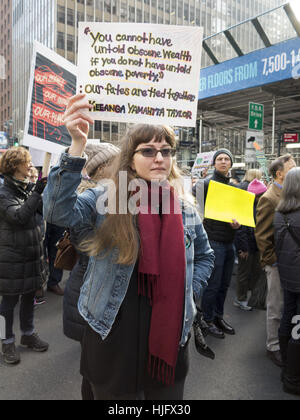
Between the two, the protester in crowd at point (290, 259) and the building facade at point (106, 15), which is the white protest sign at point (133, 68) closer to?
the protester in crowd at point (290, 259)

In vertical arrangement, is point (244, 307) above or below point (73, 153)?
below

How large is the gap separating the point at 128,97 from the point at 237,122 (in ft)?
48.5

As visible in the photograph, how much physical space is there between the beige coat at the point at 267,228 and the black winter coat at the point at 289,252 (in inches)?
9.5

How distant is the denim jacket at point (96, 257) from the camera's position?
1334mm

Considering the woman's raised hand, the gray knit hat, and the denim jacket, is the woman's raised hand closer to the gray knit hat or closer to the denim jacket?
the denim jacket

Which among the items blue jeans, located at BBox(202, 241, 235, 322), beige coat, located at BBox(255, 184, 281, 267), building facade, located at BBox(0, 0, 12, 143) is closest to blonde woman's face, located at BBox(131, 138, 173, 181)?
beige coat, located at BBox(255, 184, 281, 267)

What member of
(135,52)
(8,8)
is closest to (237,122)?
(135,52)

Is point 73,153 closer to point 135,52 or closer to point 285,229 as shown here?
point 135,52

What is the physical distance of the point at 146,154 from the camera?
154 centimetres

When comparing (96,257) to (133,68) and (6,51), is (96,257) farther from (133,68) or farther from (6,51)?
(6,51)

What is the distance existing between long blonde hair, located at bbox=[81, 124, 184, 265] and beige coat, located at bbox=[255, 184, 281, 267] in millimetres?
1906

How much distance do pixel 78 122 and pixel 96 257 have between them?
0.61 meters

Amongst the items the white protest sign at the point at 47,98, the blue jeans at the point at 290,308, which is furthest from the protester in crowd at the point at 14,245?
the blue jeans at the point at 290,308

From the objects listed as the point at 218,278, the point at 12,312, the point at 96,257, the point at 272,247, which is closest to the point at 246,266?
the point at 218,278
